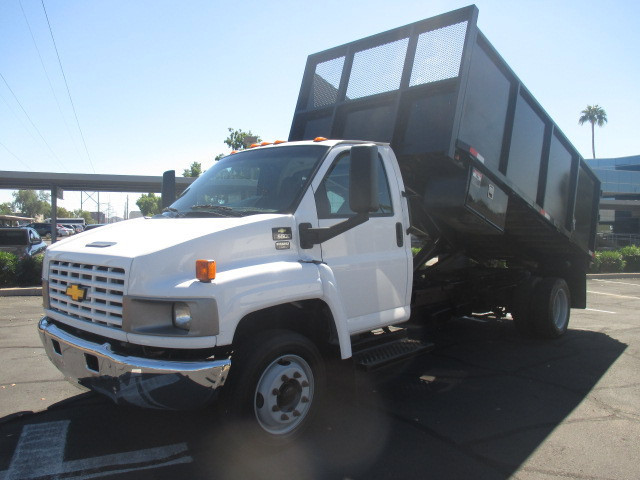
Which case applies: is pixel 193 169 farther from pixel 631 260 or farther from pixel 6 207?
pixel 6 207

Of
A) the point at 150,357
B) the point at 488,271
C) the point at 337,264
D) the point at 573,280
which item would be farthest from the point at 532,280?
the point at 150,357

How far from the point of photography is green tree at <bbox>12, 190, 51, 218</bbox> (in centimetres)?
11512

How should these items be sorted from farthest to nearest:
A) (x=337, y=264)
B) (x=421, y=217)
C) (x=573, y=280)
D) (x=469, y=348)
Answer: (x=573, y=280) → (x=469, y=348) → (x=421, y=217) → (x=337, y=264)

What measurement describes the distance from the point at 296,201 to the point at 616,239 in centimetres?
3832

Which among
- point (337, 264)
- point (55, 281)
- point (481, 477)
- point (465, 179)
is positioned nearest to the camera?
point (481, 477)

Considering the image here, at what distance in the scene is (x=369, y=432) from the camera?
3869 mm

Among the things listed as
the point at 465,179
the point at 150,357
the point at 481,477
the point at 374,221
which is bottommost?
the point at 481,477

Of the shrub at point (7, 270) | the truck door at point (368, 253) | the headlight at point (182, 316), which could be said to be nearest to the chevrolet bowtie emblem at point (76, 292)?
the headlight at point (182, 316)

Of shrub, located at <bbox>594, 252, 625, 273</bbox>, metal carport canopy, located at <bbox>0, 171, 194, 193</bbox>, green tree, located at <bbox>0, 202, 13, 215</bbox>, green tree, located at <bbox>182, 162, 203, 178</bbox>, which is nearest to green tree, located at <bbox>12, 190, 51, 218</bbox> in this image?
green tree, located at <bbox>0, 202, 13, 215</bbox>

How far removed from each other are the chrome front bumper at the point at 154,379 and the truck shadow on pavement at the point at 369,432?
1.46 feet

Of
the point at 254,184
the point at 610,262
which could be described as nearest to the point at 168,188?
the point at 254,184

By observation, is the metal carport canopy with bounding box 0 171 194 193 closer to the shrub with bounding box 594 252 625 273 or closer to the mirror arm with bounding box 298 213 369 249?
the mirror arm with bounding box 298 213 369 249

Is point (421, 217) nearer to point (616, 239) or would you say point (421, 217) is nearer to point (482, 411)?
point (482, 411)

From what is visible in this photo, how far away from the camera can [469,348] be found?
6.58 metres
